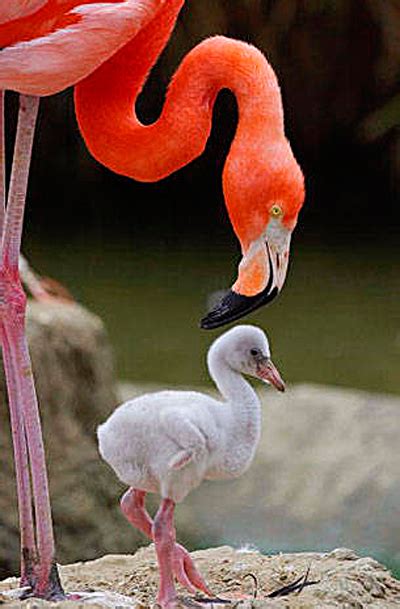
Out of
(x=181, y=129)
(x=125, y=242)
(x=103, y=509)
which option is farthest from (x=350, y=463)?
(x=125, y=242)

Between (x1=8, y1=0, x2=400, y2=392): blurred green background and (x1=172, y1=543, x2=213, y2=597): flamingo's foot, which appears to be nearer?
(x1=172, y1=543, x2=213, y2=597): flamingo's foot

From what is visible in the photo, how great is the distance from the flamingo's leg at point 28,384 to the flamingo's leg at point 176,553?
168 millimetres

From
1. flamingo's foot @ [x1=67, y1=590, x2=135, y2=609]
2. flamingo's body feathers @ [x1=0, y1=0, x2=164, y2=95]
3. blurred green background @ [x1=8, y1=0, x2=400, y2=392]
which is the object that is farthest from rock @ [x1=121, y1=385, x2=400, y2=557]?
flamingo's body feathers @ [x1=0, y1=0, x2=164, y2=95]

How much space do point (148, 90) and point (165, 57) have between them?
1.38 ft

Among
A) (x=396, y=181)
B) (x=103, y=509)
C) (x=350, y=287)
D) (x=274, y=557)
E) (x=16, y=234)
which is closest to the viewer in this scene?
(x=16, y=234)

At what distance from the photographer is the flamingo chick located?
6.98 feet

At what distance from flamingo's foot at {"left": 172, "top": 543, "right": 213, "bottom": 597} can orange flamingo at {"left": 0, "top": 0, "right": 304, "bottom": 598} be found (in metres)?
0.21

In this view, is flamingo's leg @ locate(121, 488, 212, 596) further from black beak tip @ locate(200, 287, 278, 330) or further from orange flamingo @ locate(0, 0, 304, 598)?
black beak tip @ locate(200, 287, 278, 330)

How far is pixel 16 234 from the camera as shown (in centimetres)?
215

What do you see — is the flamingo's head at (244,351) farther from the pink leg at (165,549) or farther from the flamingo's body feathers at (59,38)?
the flamingo's body feathers at (59,38)

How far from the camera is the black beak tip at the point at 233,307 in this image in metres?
2.06

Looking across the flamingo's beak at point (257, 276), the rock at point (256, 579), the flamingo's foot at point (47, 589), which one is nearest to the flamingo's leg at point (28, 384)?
the flamingo's foot at point (47, 589)

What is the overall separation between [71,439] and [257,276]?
1.85m

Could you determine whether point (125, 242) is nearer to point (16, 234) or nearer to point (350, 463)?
point (350, 463)
